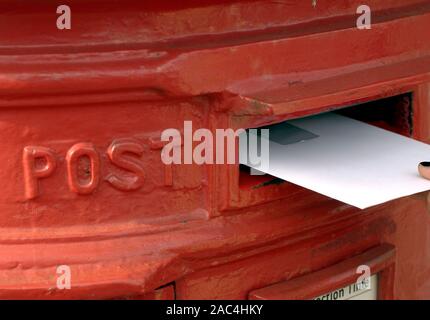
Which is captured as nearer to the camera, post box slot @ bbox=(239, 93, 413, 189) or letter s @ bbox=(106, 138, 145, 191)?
letter s @ bbox=(106, 138, 145, 191)

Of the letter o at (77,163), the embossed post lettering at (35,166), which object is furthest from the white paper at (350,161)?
the embossed post lettering at (35,166)

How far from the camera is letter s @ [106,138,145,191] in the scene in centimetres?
200

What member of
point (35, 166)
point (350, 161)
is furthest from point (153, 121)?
point (350, 161)

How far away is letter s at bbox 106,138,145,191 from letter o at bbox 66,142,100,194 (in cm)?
3

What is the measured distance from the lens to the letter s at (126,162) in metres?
2.00

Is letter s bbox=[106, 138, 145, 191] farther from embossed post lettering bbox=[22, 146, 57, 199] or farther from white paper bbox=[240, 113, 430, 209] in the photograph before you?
white paper bbox=[240, 113, 430, 209]

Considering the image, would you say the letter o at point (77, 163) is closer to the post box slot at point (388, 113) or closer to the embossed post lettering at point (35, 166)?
the embossed post lettering at point (35, 166)

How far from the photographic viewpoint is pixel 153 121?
2.02 m

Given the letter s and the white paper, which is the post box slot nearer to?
the white paper

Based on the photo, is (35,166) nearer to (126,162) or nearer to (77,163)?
(77,163)

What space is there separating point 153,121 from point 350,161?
54cm

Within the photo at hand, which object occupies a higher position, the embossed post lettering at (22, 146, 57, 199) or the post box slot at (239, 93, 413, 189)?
the post box slot at (239, 93, 413, 189)

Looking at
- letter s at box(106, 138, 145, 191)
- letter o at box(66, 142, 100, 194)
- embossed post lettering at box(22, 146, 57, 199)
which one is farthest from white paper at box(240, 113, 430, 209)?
embossed post lettering at box(22, 146, 57, 199)

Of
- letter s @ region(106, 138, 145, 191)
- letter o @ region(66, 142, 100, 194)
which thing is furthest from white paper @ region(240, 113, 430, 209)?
letter o @ region(66, 142, 100, 194)
